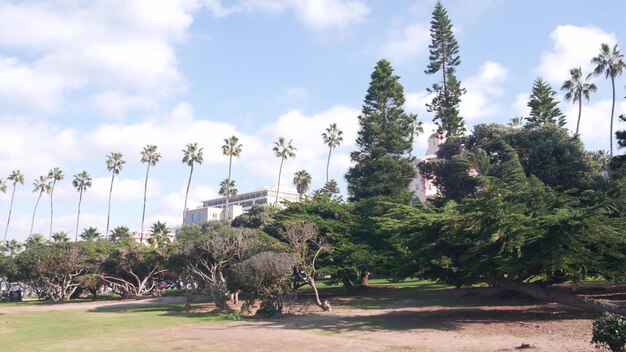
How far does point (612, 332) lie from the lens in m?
11.8

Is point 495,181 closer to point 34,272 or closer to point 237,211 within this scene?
point 34,272

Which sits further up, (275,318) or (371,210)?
(371,210)

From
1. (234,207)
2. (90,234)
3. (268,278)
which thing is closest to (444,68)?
(268,278)

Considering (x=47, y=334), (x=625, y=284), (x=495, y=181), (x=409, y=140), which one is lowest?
(x=47, y=334)

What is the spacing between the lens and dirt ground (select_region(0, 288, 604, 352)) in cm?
1655

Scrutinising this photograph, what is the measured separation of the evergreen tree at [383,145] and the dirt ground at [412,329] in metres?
20.2

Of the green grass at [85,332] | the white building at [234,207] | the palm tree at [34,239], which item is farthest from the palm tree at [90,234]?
the white building at [234,207]

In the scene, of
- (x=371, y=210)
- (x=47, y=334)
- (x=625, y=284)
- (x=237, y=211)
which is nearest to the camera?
(x=47, y=334)

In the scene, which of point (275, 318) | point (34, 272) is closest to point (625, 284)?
point (275, 318)

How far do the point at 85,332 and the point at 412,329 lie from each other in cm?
1495

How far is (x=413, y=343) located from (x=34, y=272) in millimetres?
49337

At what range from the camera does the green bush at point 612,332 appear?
1162 centimetres

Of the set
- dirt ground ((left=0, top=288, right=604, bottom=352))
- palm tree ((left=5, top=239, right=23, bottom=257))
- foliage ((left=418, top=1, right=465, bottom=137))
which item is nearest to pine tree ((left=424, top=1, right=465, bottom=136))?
foliage ((left=418, top=1, right=465, bottom=137))

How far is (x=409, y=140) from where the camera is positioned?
53.9 meters
